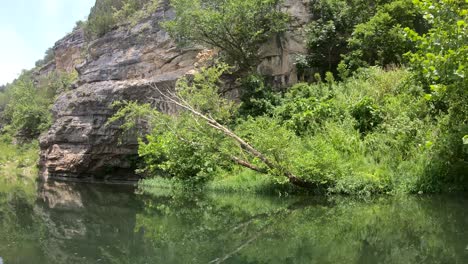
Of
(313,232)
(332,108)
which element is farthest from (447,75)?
(332,108)

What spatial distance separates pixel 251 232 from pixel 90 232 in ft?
9.59

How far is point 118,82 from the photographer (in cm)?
2272

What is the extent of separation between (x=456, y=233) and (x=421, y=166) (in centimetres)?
509

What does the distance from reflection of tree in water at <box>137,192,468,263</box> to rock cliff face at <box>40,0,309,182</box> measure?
1159 centimetres

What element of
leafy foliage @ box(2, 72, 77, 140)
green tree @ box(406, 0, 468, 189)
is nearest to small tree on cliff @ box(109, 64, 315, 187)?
green tree @ box(406, 0, 468, 189)

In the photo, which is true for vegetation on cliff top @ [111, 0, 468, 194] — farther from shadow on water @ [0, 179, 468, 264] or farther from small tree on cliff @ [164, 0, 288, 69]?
small tree on cliff @ [164, 0, 288, 69]

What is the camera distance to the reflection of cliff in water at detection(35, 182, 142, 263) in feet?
19.5

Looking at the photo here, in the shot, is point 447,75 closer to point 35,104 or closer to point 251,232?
point 251,232

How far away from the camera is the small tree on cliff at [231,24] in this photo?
18.4 meters

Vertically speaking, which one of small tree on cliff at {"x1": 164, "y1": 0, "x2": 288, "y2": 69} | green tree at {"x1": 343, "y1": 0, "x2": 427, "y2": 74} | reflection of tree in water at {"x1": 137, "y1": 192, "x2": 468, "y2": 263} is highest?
small tree on cliff at {"x1": 164, "y1": 0, "x2": 288, "y2": 69}

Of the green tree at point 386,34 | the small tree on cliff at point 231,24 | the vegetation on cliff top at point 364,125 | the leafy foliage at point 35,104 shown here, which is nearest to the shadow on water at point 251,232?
the vegetation on cliff top at point 364,125

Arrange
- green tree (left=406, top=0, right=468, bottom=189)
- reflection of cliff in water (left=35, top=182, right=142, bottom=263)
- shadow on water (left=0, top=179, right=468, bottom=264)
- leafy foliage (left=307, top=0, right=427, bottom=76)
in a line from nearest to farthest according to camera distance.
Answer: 1. shadow on water (left=0, top=179, right=468, bottom=264)
2. reflection of cliff in water (left=35, top=182, right=142, bottom=263)
3. green tree (left=406, top=0, right=468, bottom=189)
4. leafy foliage (left=307, top=0, right=427, bottom=76)

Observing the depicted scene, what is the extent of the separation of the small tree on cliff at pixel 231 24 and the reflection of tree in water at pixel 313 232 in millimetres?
10530

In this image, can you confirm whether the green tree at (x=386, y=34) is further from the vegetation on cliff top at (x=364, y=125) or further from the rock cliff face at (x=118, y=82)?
the rock cliff face at (x=118, y=82)
